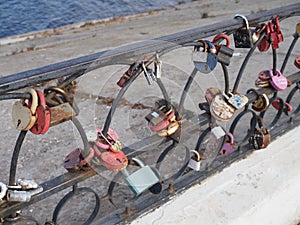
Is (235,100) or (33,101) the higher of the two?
(33,101)

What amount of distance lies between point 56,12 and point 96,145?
19.8 metres

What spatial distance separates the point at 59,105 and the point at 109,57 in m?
0.24

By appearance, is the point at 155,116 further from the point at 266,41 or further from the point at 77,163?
the point at 266,41

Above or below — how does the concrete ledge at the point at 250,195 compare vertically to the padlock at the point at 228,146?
below

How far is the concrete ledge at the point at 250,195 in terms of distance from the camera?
1.99 m

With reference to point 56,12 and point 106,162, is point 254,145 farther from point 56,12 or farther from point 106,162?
point 56,12

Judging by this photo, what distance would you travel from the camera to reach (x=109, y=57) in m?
1.56

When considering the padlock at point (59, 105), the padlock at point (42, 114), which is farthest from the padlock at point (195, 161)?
the padlock at point (42, 114)

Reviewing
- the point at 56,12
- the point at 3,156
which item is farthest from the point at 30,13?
the point at 3,156

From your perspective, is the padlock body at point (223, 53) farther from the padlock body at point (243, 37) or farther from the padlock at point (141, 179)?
the padlock at point (141, 179)

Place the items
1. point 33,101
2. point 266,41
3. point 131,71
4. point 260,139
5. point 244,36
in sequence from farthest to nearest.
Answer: point 260,139 < point 266,41 < point 244,36 < point 131,71 < point 33,101

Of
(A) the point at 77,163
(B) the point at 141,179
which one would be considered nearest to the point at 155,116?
(B) the point at 141,179

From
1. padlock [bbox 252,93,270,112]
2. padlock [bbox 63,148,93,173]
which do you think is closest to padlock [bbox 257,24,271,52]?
padlock [bbox 252,93,270,112]

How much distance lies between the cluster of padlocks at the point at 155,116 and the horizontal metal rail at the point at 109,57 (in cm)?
4
